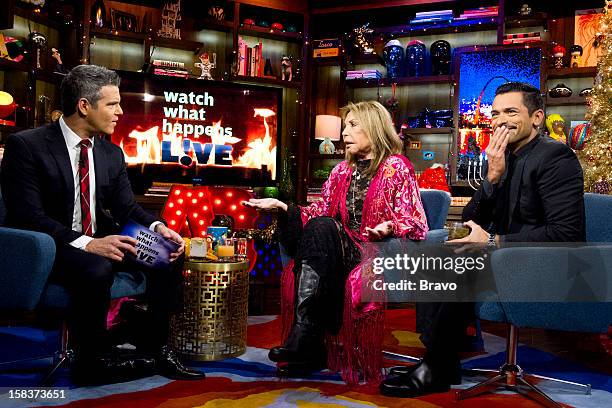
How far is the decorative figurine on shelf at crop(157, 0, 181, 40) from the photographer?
5582 mm

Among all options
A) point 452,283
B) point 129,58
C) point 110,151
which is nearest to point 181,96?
point 129,58

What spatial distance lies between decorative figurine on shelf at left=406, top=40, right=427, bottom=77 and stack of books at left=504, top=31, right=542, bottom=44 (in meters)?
0.79

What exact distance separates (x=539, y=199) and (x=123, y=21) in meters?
4.26

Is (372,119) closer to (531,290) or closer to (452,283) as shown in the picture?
(452,283)

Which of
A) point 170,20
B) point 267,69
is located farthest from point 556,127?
point 170,20

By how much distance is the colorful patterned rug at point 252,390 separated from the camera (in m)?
2.17

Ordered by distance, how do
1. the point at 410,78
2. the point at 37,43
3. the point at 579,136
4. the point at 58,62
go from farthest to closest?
the point at 410,78, the point at 579,136, the point at 58,62, the point at 37,43

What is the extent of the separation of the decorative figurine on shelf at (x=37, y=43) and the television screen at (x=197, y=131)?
2.12 feet

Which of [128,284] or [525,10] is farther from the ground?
[525,10]

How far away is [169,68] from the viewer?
548 centimetres

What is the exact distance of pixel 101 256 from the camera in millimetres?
2307

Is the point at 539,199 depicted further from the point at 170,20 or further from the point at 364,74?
the point at 170,20

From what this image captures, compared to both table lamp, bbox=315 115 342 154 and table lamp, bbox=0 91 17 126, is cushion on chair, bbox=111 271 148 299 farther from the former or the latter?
table lamp, bbox=315 115 342 154

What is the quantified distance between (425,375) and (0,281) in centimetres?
156
